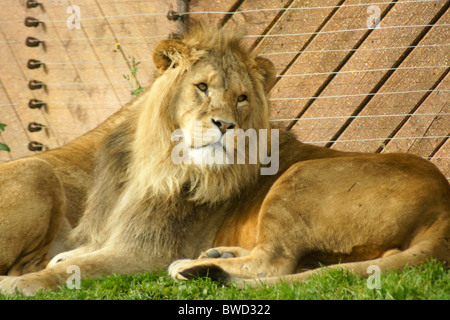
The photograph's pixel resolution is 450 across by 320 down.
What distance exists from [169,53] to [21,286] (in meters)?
1.57

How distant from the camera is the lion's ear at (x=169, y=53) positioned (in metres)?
4.15

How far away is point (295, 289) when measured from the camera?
3244 millimetres

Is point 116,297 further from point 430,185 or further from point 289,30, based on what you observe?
point 289,30

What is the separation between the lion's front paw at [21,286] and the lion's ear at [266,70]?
180 centimetres

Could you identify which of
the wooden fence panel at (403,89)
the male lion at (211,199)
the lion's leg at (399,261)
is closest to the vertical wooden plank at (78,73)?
the male lion at (211,199)

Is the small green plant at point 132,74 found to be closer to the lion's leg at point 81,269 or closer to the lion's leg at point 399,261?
Answer: the lion's leg at point 81,269

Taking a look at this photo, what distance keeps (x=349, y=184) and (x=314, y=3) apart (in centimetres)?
256

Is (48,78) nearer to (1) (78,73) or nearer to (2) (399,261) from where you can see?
(1) (78,73)

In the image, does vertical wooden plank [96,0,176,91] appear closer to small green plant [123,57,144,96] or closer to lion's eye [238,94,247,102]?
small green plant [123,57,144,96]

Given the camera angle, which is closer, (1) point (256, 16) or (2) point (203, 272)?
(2) point (203, 272)

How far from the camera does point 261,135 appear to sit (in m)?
4.28

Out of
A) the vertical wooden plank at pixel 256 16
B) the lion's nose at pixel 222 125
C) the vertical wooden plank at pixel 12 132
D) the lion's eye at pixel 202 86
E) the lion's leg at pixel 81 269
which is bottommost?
the vertical wooden plank at pixel 12 132

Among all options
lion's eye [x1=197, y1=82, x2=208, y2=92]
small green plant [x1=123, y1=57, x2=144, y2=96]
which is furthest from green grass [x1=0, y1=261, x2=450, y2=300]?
small green plant [x1=123, y1=57, x2=144, y2=96]

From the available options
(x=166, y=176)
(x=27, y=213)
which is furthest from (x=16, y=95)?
(x=166, y=176)
